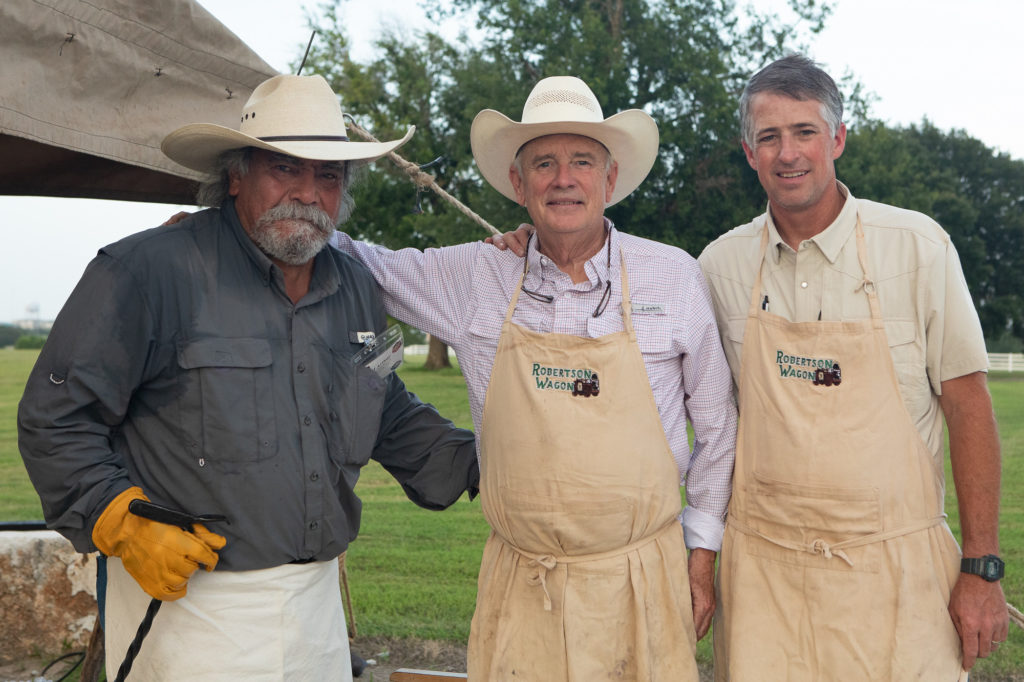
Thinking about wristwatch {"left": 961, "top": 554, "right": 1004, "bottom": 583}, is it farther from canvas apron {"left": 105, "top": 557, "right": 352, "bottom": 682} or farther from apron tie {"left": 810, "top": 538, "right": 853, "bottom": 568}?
canvas apron {"left": 105, "top": 557, "right": 352, "bottom": 682}

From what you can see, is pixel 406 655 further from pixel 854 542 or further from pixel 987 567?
pixel 987 567

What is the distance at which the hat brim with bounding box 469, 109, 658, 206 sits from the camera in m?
2.76

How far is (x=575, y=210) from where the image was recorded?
106 inches

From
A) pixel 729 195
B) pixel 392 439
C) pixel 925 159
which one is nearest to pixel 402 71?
pixel 729 195

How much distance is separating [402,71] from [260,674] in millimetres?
23454

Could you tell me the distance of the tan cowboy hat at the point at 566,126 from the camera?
2.74 metres

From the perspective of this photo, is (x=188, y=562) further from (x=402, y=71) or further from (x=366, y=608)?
(x=402, y=71)

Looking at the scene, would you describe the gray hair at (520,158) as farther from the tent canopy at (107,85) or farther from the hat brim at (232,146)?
the tent canopy at (107,85)

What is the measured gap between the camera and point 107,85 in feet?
8.87

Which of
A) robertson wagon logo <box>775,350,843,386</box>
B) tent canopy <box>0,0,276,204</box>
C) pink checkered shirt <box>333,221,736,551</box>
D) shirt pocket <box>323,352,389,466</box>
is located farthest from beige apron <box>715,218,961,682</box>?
tent canopy <box>0,0,276,204</box>

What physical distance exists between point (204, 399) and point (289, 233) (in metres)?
0.51

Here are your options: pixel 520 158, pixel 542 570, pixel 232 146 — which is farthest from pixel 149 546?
pixel 520 158

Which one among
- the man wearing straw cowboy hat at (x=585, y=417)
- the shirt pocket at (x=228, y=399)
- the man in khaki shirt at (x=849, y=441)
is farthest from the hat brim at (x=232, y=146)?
the man in khaki shirt at (x=849, y=441)

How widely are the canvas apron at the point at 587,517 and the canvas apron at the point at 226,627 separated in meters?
0.55
